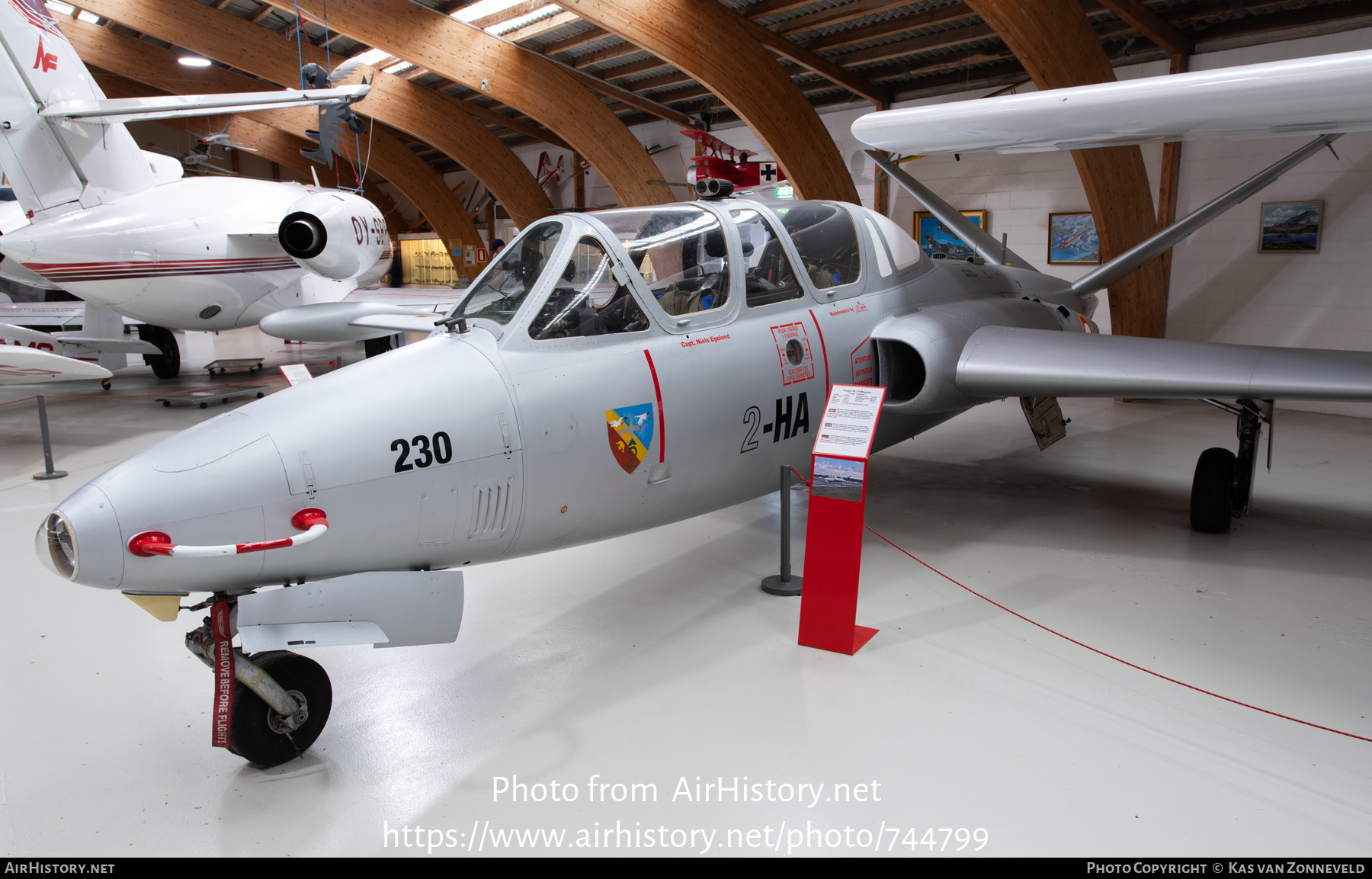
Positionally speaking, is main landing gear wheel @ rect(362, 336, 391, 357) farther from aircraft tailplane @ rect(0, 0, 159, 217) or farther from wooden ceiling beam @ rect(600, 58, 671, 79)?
wooden ceiling beam @ rect(600, 58, 671, 79)

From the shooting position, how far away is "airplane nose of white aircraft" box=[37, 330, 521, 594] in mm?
2855

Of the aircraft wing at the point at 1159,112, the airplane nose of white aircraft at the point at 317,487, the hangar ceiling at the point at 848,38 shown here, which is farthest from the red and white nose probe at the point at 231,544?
the hangar ceiling at the point at 848,38

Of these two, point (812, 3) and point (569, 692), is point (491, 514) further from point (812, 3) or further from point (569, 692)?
point (812, 3)

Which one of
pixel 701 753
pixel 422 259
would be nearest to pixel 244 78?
pixel 422 259

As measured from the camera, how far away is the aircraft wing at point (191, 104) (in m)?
8.56

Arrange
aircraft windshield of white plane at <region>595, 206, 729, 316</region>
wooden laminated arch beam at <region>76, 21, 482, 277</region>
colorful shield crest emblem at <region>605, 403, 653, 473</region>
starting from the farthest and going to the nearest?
wooden laminated arch beam at <region>76, 21, 482, 277</region> → aircraft windshield of white plane at <region>595, 206, 729, 316</region> → colorful shield crest emblem at <region>605, 403, 653, 473</region>

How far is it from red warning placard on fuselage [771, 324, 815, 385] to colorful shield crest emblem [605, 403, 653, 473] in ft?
3.54

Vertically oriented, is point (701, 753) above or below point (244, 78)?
below

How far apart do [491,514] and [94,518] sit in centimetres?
141

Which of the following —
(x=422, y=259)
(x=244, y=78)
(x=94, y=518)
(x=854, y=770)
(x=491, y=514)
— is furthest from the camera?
(x=422, y=259)

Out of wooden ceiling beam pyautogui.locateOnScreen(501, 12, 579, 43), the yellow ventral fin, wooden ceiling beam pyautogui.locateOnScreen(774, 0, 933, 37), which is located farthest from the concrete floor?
wooden ceiling beam pyautogui.locateOnScreen(501, 12, 579, 43)

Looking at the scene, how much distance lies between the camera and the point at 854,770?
3.37 m

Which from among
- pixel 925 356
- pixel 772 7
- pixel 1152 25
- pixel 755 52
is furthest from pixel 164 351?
pixel 1152 25

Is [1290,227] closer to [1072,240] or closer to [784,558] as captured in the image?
[1072,240]
